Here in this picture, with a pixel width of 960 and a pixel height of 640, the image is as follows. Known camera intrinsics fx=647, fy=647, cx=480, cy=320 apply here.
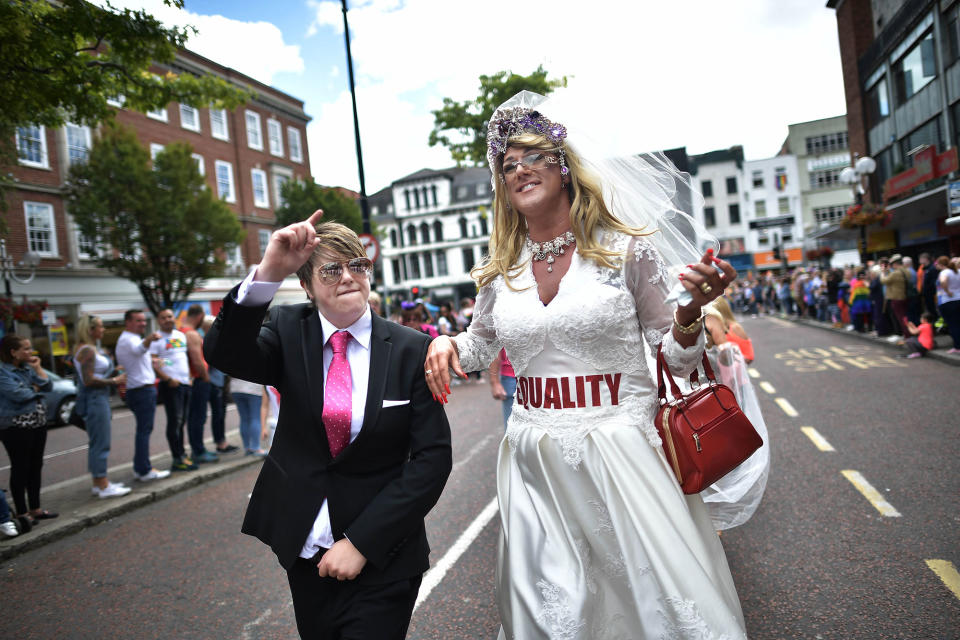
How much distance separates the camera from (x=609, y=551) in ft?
6.70

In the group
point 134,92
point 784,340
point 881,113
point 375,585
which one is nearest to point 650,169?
point 375,585

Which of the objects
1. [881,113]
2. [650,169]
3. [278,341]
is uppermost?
[881,113]

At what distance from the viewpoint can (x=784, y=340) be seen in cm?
1962

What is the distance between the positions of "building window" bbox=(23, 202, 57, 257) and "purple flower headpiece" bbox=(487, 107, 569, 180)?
998 inches

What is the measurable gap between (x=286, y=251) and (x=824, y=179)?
2440 inches

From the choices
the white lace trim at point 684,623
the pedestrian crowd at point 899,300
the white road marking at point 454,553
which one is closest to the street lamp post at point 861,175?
the pedestrian crowd at point 899,300

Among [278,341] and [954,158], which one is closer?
[278,341]

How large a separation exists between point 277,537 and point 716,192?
64.6 m

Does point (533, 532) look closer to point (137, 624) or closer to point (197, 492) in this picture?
point (137, 624)

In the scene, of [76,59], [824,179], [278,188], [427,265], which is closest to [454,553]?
[76,59]

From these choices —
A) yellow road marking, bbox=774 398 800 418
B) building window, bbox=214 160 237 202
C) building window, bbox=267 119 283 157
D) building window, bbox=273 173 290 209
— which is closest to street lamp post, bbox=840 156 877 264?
yellow road marking, bbox=774 398 800 418

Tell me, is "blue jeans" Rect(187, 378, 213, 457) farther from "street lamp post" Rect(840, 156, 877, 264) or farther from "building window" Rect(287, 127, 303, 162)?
"building window" Rect(287, 127, 303, 162)

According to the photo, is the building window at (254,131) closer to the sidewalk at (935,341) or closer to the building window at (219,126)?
the building window at (219,126)

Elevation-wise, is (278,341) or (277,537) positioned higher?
(278,341)
